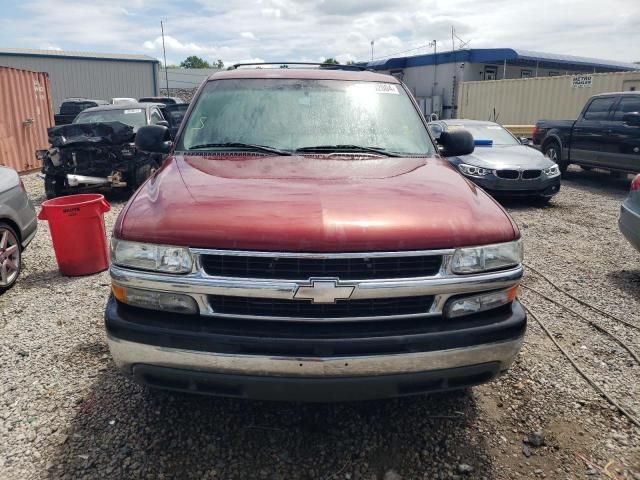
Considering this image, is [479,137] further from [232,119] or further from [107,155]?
[232,119]

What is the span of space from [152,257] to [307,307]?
72 cm

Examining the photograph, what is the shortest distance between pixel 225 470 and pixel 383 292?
1.17 metres

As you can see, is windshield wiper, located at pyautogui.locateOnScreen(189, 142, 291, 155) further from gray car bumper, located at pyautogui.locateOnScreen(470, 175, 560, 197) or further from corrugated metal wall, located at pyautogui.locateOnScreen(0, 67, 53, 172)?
corrugated metal wall, located at pyautogui.locateOnScreen(0, 67, 53, 172)

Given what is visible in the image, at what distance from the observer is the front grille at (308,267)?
218cm

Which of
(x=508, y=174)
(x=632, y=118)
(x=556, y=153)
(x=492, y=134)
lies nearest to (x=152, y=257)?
(x=508, y=174)

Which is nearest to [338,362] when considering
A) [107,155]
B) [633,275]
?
[633,275]

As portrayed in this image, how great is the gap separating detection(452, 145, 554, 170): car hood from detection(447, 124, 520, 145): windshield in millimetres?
451

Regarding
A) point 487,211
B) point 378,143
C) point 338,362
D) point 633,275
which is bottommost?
point 633,275

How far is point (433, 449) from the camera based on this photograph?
8.64ft

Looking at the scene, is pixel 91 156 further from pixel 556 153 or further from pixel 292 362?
pixel 556 153

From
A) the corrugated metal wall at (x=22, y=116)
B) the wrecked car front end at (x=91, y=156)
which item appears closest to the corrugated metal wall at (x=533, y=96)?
the wrecked car front end at (x=91, y=156)

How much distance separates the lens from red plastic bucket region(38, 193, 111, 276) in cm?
515

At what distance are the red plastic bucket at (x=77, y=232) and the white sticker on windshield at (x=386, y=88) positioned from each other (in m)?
3.13

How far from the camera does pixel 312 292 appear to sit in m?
2.17
